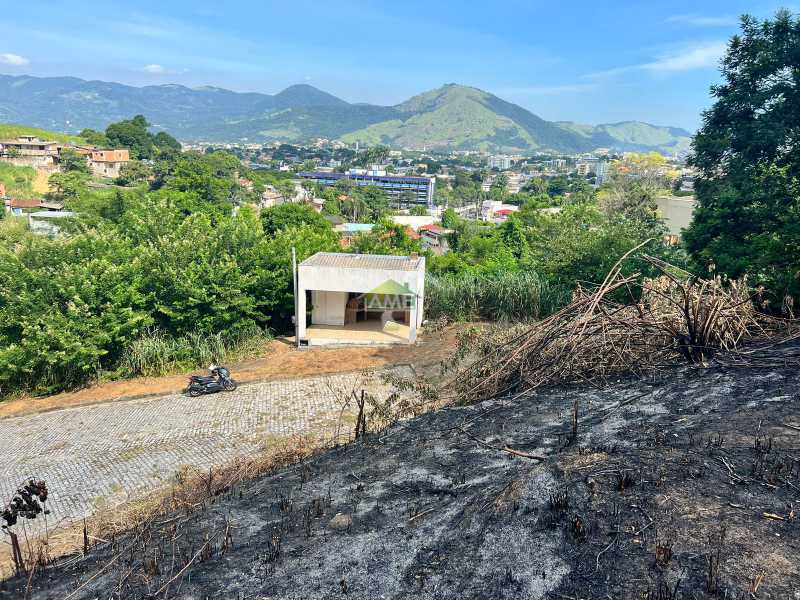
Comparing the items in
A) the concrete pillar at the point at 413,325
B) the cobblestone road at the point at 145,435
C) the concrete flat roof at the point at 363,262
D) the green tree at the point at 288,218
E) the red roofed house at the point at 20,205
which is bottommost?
the cobblestone road at the point at 145,435

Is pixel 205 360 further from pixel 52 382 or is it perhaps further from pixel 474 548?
pixel 474 548

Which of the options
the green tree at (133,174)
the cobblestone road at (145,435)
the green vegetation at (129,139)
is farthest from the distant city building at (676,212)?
the green vegetation at (129,139)

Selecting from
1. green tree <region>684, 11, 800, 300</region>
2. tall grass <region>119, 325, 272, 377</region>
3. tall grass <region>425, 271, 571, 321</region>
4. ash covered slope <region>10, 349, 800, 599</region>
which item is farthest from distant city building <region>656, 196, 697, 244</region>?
ash covered slope <region>10, 349, 800, 599</region>

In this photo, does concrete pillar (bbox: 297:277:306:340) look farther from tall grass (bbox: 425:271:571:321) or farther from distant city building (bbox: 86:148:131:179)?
distant city building (bbox: 86:148:131:179)

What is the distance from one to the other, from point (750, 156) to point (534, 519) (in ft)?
47.6

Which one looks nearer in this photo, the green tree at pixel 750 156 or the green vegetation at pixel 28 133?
the green tree at pixel 750 156

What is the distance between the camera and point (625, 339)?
6.22 m

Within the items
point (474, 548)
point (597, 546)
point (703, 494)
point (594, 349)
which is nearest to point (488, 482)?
point (474, 548)

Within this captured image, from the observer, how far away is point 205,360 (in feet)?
43.0

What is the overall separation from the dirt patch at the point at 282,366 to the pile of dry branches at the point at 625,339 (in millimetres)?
5721

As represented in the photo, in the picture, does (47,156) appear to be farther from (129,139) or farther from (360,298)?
(360,298)

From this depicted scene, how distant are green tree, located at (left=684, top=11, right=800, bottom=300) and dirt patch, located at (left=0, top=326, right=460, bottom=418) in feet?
23.0

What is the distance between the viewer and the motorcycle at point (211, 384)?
1111 centimetres

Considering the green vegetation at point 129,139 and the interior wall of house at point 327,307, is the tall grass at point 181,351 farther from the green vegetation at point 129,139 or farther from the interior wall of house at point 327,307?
the green vegetation at point 129,139
